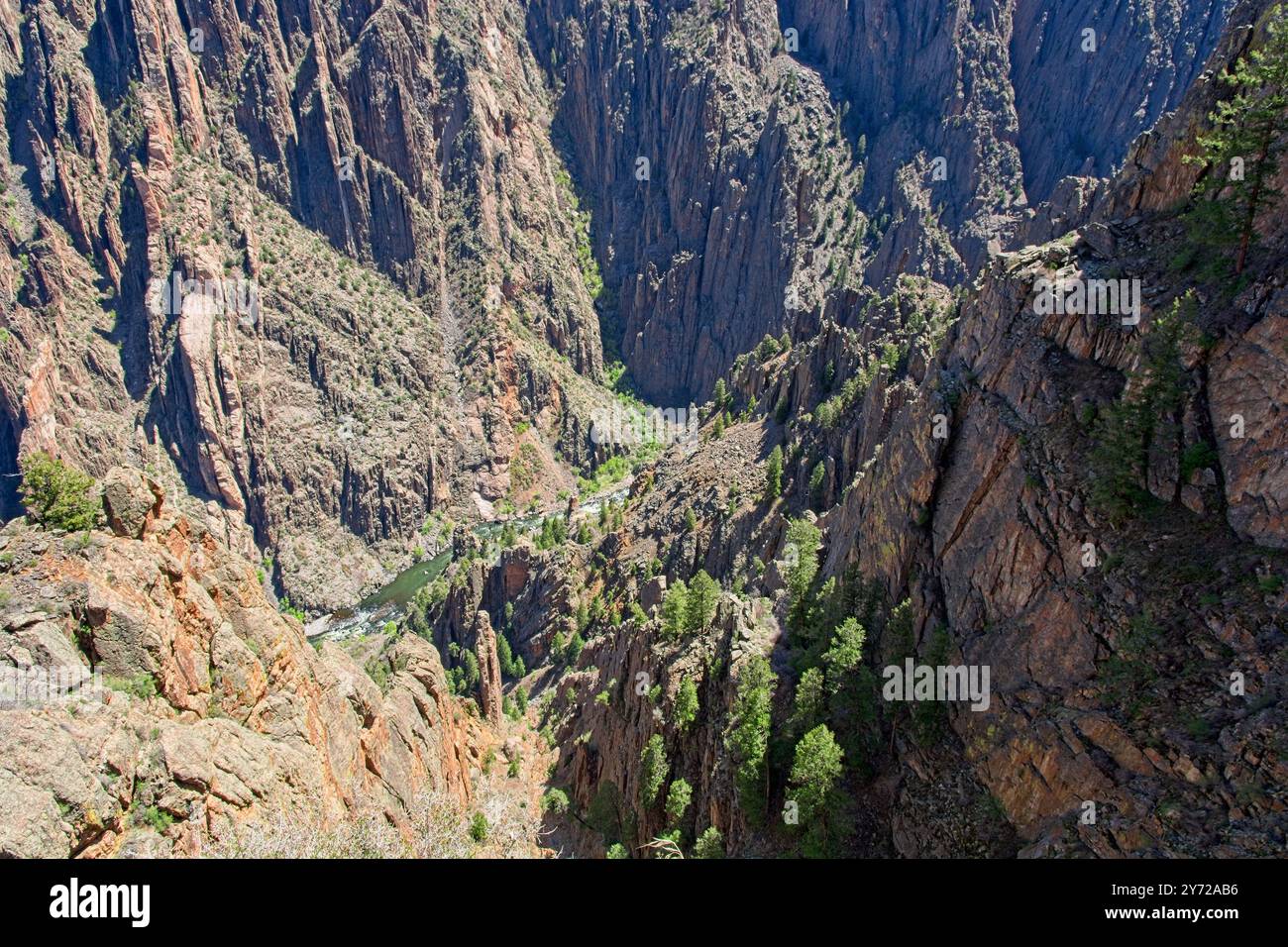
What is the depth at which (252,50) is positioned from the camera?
537ft

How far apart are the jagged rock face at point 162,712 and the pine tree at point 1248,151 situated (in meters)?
35.9

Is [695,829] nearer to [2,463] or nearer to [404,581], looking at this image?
[404,581]

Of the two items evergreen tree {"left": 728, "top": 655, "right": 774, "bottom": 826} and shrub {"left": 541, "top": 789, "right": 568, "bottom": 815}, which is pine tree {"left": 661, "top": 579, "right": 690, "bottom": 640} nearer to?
evergreen tree {"left": 728, "top": 655, "right": 774, "bottom": 826}

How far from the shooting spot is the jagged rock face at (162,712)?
59.2 ft

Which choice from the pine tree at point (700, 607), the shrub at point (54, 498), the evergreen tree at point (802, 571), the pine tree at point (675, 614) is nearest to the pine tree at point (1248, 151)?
the evergreen tree at point (802, 571)

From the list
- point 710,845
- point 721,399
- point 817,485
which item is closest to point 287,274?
point 721,399

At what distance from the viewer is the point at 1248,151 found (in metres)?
24.5

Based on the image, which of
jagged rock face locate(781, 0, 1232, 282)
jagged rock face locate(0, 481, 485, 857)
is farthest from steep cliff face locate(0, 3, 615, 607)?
jagged rock face locate(0, 481, 485, 857)

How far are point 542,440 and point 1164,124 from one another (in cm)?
14543

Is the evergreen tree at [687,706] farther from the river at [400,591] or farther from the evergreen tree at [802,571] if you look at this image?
the river at [400,591]

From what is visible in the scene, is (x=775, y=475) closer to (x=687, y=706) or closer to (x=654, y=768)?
(x=687, y=706)

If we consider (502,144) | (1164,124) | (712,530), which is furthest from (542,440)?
(1164,124)

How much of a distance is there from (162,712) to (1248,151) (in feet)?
129

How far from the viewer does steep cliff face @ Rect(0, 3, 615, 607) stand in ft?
452
